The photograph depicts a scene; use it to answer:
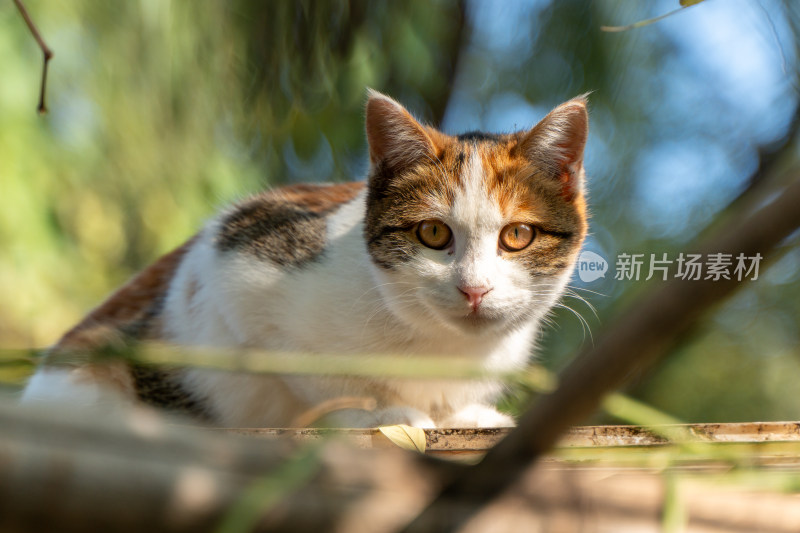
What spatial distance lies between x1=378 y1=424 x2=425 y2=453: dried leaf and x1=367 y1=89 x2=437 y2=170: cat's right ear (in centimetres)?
52

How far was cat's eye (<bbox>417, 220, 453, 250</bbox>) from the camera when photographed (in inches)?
37.5

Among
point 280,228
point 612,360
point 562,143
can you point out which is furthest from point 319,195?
point 612,360

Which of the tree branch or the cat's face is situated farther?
the cat's face

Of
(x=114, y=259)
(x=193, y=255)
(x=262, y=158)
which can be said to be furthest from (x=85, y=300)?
(x=193, y=255)

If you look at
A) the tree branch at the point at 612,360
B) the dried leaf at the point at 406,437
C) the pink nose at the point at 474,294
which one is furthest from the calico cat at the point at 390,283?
the tree branch at the point at 612,360

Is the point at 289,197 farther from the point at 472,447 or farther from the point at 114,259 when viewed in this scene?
the point at 114,259

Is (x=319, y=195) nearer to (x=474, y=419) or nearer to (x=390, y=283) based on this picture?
(x=390, y=283)

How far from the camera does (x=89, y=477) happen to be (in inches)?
6.8

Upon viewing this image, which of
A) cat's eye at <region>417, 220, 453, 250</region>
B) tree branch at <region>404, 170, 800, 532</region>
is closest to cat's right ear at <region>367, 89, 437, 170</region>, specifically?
cat's eye at <region>417, 220, 453, 250</region>

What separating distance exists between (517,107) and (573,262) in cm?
150

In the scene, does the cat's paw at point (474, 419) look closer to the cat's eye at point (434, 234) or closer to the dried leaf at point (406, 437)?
the cat's eye at point (434, 234)

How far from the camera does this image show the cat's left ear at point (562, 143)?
1001mm

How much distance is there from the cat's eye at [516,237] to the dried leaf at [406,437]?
39 centimetres

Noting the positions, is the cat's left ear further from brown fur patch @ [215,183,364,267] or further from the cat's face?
brown fur patch @ [215,183,364,267]
